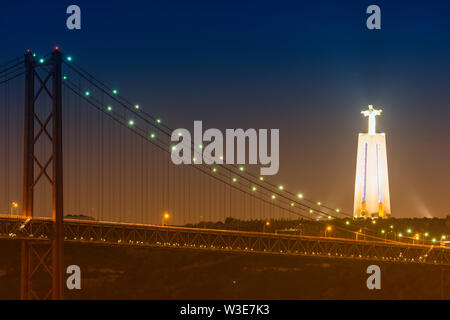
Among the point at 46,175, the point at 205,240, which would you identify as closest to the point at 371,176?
the point at 205,240

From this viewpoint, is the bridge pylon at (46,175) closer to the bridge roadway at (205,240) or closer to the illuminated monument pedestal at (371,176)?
the bridge roadway at (205,240)

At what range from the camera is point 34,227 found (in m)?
53.9

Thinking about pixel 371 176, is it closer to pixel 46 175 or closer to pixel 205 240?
pixel 205 240

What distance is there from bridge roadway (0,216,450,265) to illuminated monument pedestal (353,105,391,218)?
10.3 meters

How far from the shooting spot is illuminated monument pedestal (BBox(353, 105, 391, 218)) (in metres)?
104

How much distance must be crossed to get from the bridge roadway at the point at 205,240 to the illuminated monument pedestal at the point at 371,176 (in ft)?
33.8

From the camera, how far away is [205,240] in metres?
76.4

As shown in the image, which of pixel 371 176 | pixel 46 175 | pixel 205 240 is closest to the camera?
pixel 46 175

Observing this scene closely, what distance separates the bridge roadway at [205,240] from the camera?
5384 centimetres

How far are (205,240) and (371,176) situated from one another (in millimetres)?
33347

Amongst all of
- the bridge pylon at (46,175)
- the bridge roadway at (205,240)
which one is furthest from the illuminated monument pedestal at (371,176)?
the bridge pylon at (46,175)

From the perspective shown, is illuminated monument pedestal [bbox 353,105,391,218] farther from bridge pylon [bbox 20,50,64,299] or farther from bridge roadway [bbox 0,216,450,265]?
bridge pylon [bbox 20,50,64,299]
